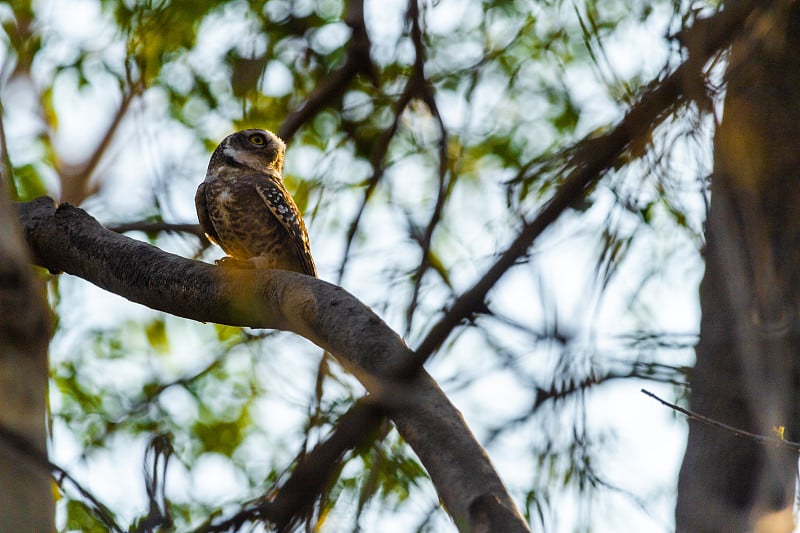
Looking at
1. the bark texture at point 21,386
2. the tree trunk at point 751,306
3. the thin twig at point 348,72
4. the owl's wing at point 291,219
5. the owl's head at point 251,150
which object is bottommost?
the bark texture at point 21,386

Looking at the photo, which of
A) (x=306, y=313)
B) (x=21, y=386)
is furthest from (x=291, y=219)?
(x=21, y=386)

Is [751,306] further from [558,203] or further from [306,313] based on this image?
[558,203]

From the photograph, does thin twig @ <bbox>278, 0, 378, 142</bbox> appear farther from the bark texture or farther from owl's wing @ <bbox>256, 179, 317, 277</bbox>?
the bark texture

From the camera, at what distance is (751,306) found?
3.82 metres

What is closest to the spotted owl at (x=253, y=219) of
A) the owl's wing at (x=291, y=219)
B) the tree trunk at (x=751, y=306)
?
the owl's wing at (x=291, y=219)

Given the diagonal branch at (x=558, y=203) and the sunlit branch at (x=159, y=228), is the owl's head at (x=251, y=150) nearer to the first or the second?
the sunlit branch at (x=159, y=228)

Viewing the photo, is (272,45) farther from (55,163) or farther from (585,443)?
(55,163)

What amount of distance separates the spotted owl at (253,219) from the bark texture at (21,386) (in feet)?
10.2

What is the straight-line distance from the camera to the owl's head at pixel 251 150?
5688 millimetres

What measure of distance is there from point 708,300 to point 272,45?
9.85ft

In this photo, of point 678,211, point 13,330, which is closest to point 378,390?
point 13,330

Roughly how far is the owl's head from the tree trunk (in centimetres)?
284

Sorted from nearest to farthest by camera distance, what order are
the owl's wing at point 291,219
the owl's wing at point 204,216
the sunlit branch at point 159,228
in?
the sunlit branch at point 159,228
the owl's wing at point 291,219
the owl's wing at point 204,216

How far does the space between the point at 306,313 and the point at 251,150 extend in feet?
10.3
